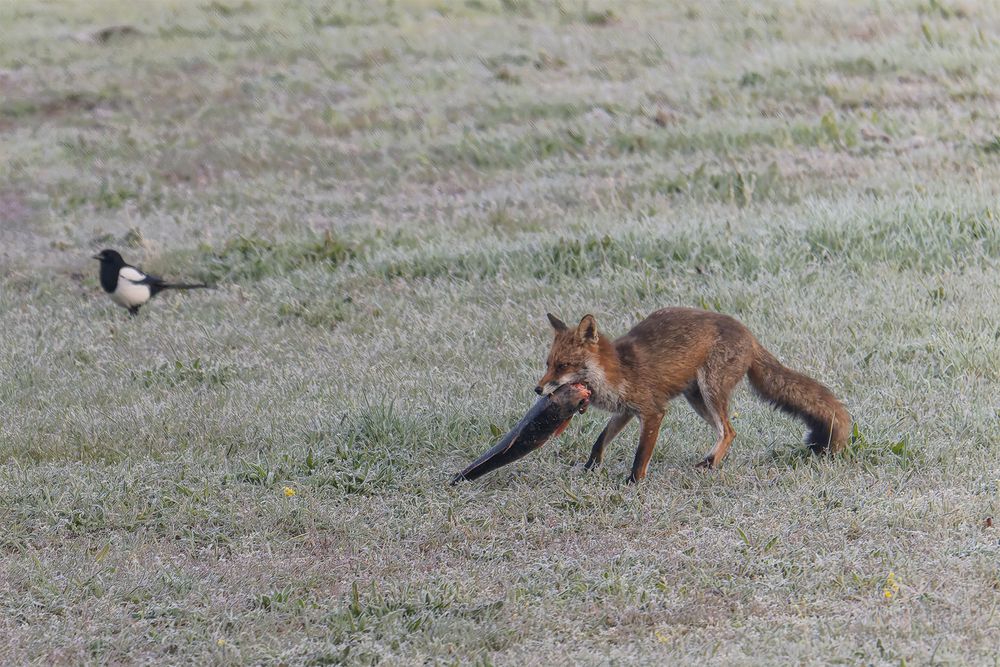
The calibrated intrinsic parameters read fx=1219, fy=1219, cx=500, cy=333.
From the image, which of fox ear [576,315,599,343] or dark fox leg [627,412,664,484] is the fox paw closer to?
dark fox leg [627,412,664,484]

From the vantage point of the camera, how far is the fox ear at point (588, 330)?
5852 mm

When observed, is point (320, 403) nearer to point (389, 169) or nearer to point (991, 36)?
point (389, 169)

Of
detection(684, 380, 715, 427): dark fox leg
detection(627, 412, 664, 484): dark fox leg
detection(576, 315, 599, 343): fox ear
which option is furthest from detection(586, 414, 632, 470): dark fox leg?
detection(576, 315, 599, 343): fox ear

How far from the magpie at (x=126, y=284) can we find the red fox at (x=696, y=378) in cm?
503

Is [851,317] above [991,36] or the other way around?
the other way around

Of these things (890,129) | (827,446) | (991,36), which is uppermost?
(991,36)

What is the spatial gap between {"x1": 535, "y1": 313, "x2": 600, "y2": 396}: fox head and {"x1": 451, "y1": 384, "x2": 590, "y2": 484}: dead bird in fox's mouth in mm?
49

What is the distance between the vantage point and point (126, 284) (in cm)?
985

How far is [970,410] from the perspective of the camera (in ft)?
22.0

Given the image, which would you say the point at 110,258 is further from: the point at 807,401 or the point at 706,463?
the point at 807,401

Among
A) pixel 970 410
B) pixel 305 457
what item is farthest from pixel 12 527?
pixel 970 410

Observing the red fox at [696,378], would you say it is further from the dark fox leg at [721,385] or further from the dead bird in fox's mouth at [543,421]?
the dead bird in fox's mouth at [543,421]

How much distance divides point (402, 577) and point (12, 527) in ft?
6.60

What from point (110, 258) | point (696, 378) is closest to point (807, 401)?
point (696, 378)
